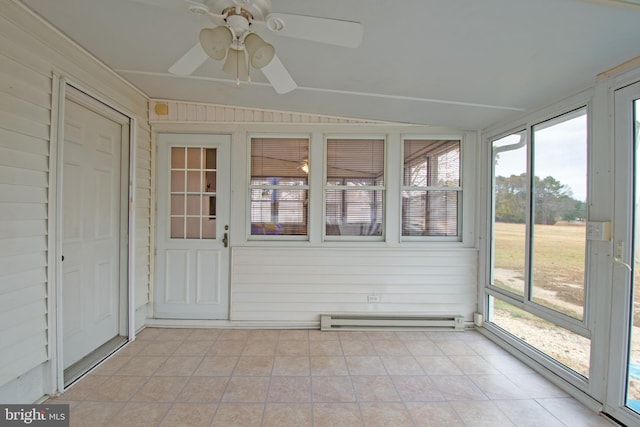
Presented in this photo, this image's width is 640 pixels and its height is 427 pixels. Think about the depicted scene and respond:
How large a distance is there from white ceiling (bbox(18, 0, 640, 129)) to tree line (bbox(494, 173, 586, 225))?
0.70 meters

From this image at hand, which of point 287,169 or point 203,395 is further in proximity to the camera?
point 287,169

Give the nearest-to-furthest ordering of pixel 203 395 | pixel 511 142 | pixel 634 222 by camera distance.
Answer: pixel 634 222, pixel 203 395, pixel 511 142

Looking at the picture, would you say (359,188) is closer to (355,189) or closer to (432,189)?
(355,189)

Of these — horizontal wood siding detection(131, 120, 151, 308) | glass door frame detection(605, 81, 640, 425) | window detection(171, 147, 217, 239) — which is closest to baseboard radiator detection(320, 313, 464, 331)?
glass door frame detection(605, 81, 640, 425)

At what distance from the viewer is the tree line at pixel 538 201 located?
95.7 inches

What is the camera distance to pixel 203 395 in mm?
2225

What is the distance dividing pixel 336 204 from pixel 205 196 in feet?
5.25

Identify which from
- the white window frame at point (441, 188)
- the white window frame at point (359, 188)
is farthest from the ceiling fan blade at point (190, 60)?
Answer: the white window frame at point (441, 188)

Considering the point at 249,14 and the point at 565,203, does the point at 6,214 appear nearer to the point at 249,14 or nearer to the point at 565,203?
the point at 249,14

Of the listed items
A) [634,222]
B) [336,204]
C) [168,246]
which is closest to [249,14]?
[336,204]

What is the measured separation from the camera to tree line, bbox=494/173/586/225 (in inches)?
95.7

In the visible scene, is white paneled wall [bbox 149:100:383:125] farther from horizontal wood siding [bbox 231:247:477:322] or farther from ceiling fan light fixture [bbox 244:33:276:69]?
ceiling fan light fixture [bbox 244:33:276:69]

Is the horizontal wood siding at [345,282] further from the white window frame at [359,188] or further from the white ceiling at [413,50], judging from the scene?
the white ceiling at [413,50]

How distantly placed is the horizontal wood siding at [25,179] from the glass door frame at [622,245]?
4.00 m
